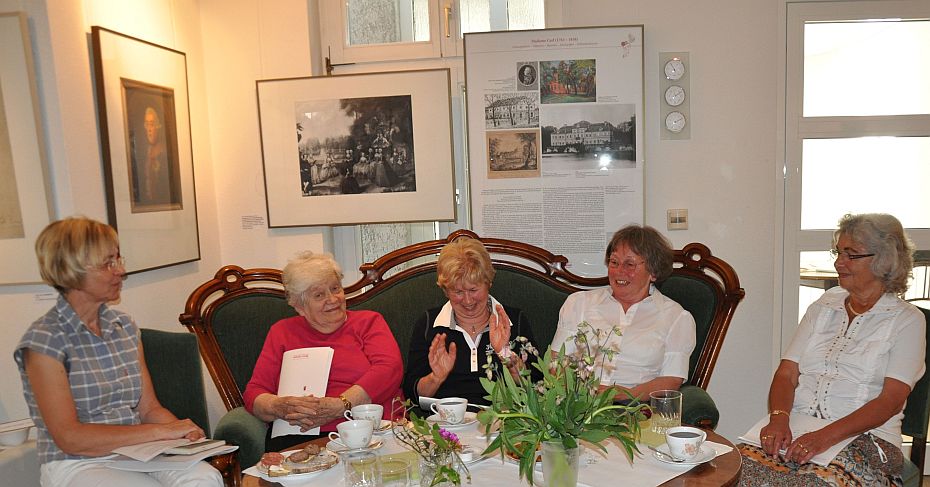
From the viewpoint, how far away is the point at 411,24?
3820mm

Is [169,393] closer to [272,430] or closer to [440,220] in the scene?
[272,430]

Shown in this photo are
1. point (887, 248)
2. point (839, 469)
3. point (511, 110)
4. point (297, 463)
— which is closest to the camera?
point (297, 463)

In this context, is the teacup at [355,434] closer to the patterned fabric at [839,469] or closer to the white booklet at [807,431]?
the patterned fabric at [839,469]

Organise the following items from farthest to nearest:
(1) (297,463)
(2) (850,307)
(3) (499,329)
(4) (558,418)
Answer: (3) (499,329), (2) (850,307), (1) (297,463), (4) (558,418)

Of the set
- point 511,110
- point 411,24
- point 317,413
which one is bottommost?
point 317,413

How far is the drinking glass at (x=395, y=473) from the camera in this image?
164 cm

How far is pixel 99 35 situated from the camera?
118 inches

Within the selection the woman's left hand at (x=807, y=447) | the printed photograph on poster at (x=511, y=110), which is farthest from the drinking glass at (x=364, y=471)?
the printed photograph on poster at (x=511, y=110)

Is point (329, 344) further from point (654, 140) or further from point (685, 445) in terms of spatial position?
point (654, 140)

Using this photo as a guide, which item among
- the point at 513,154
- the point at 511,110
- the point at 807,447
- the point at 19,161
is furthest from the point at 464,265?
the point at 19,161

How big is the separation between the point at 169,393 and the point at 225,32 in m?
2.09

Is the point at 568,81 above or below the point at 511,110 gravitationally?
above

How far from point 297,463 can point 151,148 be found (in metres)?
2.07

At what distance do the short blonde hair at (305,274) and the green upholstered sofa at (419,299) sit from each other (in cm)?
43
